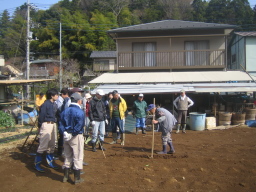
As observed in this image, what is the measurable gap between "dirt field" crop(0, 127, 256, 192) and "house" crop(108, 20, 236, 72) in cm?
908

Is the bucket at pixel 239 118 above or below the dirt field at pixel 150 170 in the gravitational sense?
above

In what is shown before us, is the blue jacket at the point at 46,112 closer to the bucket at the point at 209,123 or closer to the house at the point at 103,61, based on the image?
the bucket at the point at 209,123

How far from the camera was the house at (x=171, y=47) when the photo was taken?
52.3 ft

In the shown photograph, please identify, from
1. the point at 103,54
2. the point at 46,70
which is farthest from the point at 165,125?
the point at 46,70

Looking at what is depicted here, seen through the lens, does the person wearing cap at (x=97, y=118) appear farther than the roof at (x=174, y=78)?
No

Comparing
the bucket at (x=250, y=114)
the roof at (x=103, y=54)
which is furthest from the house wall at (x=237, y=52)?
the roof at (x=103, y=54)

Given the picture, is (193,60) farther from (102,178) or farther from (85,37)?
(85,37)

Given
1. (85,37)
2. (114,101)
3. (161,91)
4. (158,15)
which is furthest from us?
(158,15)

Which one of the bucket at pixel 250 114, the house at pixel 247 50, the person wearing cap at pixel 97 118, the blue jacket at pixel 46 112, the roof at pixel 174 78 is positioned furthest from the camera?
the house at pixel 247 50

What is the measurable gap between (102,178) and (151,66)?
1205 centimetres

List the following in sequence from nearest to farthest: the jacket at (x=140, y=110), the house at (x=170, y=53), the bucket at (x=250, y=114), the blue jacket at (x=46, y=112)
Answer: the blue jacket at (x=46, y=112)
the jacket at (x=140, y=110)
the bucket at (x=250, y=114)
the house at (x=170, y=53)

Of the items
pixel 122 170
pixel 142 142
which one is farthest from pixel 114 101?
pixel 122 170

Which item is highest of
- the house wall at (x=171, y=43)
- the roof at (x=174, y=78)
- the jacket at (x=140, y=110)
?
the house wall at (x=171, y=43)

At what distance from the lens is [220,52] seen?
16.0 meters
